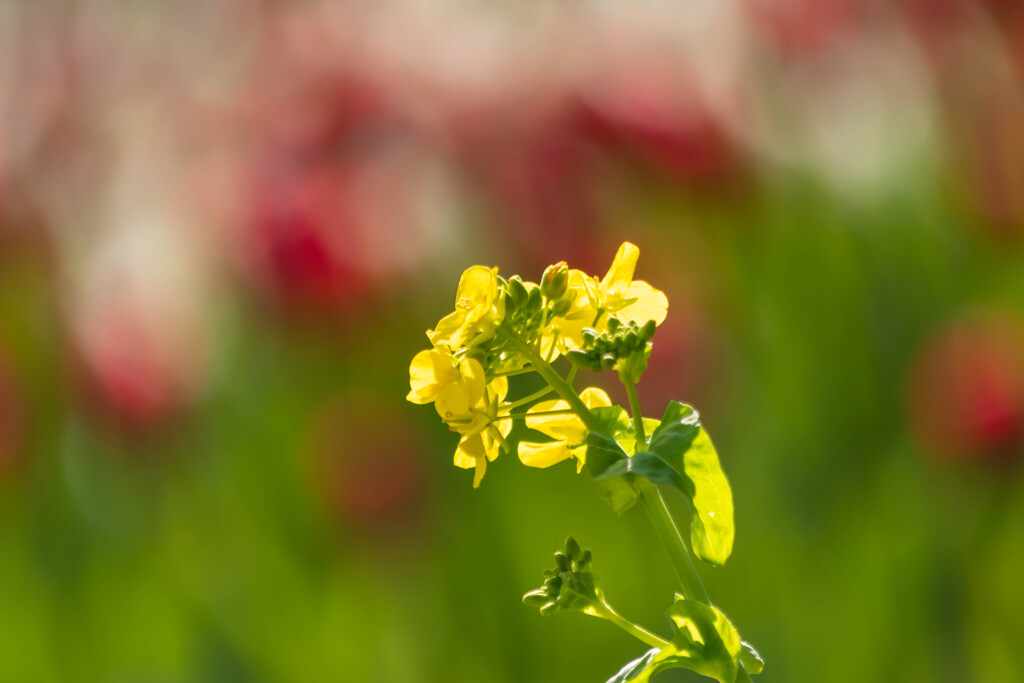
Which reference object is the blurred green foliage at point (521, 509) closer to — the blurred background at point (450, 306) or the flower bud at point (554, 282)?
the blurred background at point (450, 306)

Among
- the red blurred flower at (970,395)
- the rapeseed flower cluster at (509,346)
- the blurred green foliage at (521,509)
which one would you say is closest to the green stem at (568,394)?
the rapeseed flower cluster at (509,346)

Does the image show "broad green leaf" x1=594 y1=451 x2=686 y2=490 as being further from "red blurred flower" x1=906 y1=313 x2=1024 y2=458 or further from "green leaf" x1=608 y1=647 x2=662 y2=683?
"red blurred flower" x1=906 y1=313 x2=1024 y2=458

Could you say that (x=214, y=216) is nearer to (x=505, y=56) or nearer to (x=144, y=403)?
(x=144, y=403)

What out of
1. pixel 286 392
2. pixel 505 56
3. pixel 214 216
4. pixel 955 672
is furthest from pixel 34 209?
pixel 955 672

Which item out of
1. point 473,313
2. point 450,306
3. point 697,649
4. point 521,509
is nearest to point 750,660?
point 697,649

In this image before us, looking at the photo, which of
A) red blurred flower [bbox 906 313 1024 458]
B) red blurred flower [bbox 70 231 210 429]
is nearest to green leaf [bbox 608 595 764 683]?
red blurred flower [bbox 906 313 1024 458]

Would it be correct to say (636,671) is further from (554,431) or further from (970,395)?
(970,395)
